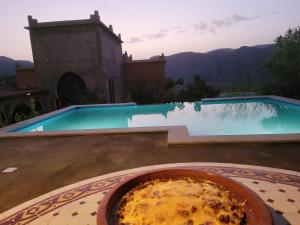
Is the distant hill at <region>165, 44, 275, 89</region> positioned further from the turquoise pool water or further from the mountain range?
the turquoise pool water

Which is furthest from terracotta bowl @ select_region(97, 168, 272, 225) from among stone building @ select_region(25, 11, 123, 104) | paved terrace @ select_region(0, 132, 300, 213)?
stone building @ select_region(25, 11, 123, 104)

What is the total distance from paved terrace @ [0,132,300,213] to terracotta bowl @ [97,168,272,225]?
1.91 meters

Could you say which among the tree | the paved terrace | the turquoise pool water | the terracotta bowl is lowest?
the turquoise pool water

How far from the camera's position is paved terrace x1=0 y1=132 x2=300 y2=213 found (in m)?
3.76

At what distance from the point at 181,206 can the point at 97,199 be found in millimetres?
1751

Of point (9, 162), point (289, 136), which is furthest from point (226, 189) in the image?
point (9, 162)

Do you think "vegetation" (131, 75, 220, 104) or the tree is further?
"vegetation" (131, 75, 220, 104)

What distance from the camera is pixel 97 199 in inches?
123

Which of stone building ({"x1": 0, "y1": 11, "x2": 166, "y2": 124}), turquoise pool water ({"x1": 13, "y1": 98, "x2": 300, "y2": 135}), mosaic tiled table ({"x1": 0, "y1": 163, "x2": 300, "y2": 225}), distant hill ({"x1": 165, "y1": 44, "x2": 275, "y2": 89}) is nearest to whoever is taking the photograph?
mosaic tiled table ({"x1": 0, "y1": 163, "x2": 300, "y2": 225})

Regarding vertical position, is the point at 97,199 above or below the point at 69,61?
below

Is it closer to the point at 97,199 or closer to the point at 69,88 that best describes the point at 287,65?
the point at 97,199

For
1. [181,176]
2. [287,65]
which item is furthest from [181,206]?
[287,65]

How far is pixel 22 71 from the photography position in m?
22.1

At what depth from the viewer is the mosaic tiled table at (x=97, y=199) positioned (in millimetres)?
2686
